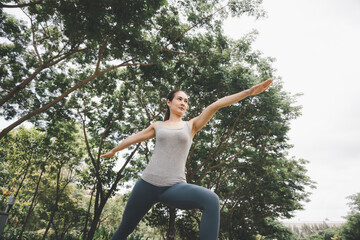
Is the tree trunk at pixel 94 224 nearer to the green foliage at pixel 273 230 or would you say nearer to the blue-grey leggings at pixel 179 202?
the blue-grey leggings at pixel 179 202

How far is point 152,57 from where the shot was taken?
25.3 ft

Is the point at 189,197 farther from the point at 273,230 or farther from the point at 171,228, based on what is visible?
the point at 273,230

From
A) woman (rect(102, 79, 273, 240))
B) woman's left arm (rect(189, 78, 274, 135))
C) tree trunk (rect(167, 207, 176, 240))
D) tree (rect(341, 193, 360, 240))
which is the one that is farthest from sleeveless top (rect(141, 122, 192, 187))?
tree (rect(341, 193, 360, 240))

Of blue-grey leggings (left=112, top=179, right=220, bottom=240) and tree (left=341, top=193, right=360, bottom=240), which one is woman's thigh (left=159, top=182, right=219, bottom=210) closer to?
blue-grey leggings (left=112, top=179, right=220, bottom=240)

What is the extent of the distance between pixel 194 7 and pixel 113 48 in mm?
3539

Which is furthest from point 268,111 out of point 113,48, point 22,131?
point 22,131

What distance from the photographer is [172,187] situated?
1696mm

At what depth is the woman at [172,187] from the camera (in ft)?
4.82

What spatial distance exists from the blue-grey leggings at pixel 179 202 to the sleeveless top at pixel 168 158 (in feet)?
0.19

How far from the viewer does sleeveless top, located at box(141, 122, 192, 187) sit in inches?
68.1

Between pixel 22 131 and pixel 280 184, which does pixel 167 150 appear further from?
pixel 22 131

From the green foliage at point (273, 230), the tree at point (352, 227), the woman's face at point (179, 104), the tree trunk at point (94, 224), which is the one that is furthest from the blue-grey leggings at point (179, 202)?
the tree at point (352, 227)

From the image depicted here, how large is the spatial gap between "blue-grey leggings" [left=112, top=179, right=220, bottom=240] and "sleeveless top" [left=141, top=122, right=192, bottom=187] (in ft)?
0.19

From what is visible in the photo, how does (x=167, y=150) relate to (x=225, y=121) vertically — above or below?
below
